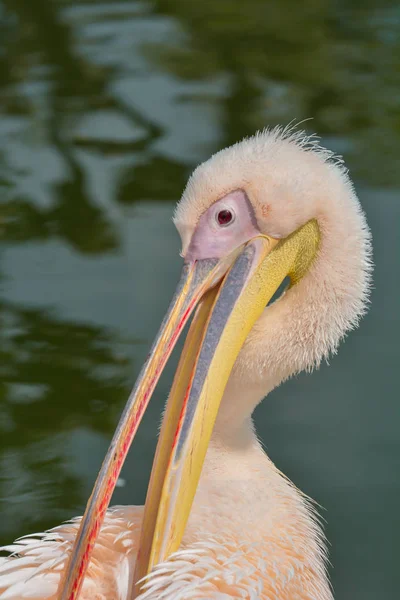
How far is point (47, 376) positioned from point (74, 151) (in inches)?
79.7

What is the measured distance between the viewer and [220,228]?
2.57 meters

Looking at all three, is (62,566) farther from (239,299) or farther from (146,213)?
(146,213)

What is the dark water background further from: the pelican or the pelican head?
the pelican head

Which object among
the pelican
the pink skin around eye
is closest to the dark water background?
the pelican

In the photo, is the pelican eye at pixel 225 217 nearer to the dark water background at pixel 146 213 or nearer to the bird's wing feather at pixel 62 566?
the bird's wing feather at pixel 62 566

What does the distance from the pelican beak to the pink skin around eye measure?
0.09ft

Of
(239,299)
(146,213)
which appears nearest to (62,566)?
(239,299)

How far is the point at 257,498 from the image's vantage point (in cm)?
264

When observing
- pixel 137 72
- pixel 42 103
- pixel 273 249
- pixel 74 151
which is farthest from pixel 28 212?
pixel 273 249

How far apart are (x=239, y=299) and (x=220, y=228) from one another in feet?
0.61

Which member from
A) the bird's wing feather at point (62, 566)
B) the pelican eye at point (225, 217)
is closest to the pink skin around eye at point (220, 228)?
the pelican eye at point (225, 217)

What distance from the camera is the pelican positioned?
2.39 m

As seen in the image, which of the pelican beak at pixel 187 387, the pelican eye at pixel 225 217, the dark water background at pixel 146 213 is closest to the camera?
the pelican beak at pixel 187 387

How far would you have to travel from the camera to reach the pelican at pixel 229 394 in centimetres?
239
